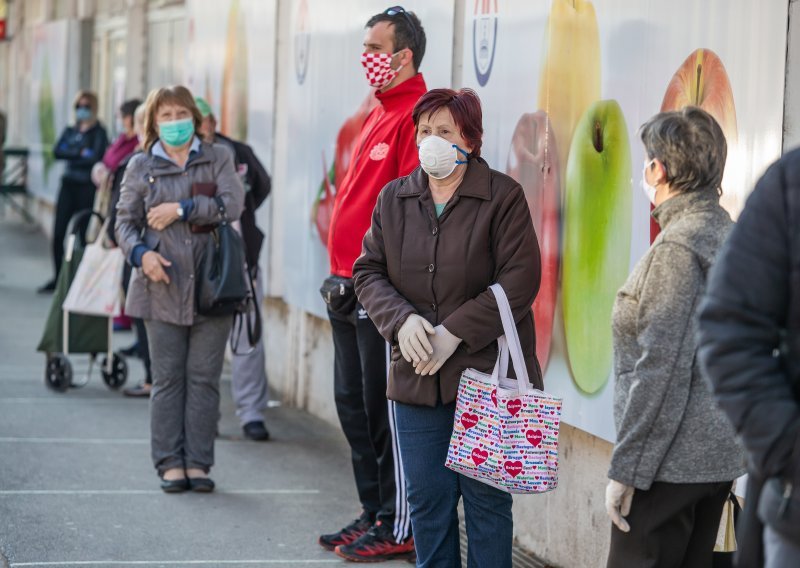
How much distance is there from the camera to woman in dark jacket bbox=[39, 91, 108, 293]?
13742mm

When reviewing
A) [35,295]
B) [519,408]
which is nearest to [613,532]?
[519,408]

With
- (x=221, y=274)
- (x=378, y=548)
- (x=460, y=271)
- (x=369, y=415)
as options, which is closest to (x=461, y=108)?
(x=460, y=271)

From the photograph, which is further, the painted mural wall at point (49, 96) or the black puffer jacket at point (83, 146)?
the painted mural wall at point (49, 96)

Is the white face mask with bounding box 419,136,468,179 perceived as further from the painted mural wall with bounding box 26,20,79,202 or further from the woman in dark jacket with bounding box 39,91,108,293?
the painted mural wall with bounding box 26,20,79,202

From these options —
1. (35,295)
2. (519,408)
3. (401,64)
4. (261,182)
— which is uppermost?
(401,64)

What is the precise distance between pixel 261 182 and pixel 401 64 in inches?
104

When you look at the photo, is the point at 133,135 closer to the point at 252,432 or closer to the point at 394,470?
the point at 252,432

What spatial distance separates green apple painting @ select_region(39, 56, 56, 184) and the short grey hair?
18.2 meters

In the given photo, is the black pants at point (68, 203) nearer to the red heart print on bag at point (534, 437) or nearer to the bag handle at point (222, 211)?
the bag handle at point (222, 211)

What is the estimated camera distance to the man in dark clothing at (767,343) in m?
2.33

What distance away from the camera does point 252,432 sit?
26.1ft

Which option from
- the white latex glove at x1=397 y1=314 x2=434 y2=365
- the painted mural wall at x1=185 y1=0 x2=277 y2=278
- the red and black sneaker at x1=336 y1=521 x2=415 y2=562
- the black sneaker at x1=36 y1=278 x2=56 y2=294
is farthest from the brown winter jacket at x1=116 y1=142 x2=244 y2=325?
the black sneaker at x1=36 y1=278 x2=56 y2=294

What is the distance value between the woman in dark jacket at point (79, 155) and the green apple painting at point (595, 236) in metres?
9.22

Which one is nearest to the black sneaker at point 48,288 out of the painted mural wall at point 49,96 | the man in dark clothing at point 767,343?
the painted mural wall at point 49,96
